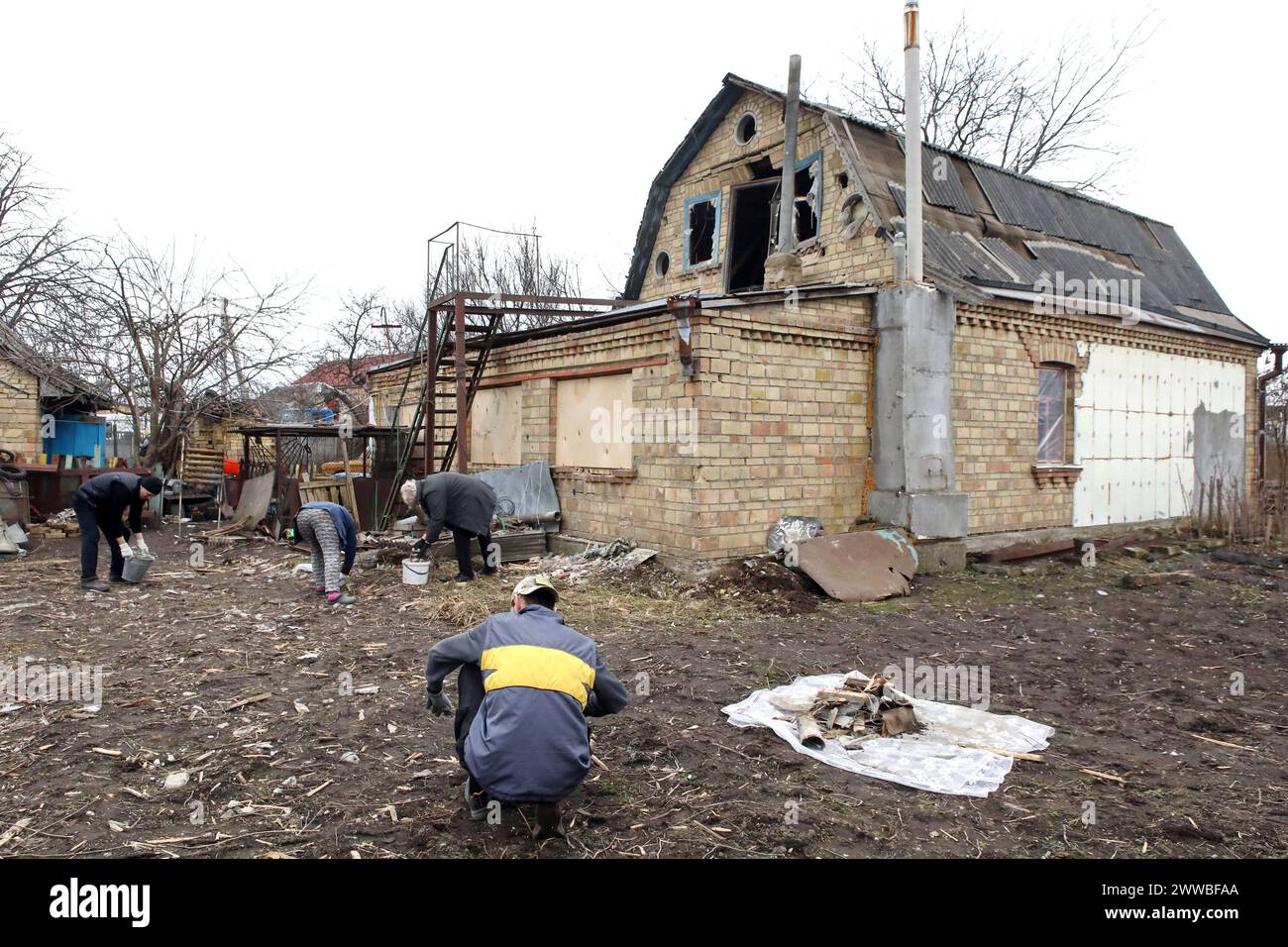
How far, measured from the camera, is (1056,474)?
12.4 m

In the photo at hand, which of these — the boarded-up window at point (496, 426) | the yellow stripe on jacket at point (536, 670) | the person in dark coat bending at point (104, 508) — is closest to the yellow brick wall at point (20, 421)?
the person in dark coat bending at point (104, 508)

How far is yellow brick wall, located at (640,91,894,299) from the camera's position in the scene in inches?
466

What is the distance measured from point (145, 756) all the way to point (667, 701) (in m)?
3.11

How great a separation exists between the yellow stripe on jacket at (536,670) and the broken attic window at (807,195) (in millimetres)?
10619

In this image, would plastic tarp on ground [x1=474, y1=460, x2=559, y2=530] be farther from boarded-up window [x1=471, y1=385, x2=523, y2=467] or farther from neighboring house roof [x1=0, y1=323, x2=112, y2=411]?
neighboring house roof [x1=0, y1=323, x2=112, y2=411]

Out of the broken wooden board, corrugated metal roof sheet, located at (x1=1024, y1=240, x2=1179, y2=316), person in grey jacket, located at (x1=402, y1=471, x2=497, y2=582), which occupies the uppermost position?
corrugated metal roof sheet, located at (x1=1024, y1=240, x2=1179, y2=316)

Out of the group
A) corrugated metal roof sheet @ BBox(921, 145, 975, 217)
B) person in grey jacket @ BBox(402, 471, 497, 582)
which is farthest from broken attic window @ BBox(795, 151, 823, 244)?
person in grey jacket @ BBox(402, 471, 497, 582)

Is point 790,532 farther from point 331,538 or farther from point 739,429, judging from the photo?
point 331,538

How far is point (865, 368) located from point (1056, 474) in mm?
3976

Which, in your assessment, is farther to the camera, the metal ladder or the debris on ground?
the metal ladder

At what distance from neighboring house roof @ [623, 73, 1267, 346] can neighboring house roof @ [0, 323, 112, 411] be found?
10.1 m

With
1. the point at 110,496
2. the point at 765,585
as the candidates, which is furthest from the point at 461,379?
the point at 765,585

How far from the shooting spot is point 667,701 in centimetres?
561

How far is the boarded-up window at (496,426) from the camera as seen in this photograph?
42.4 ft
